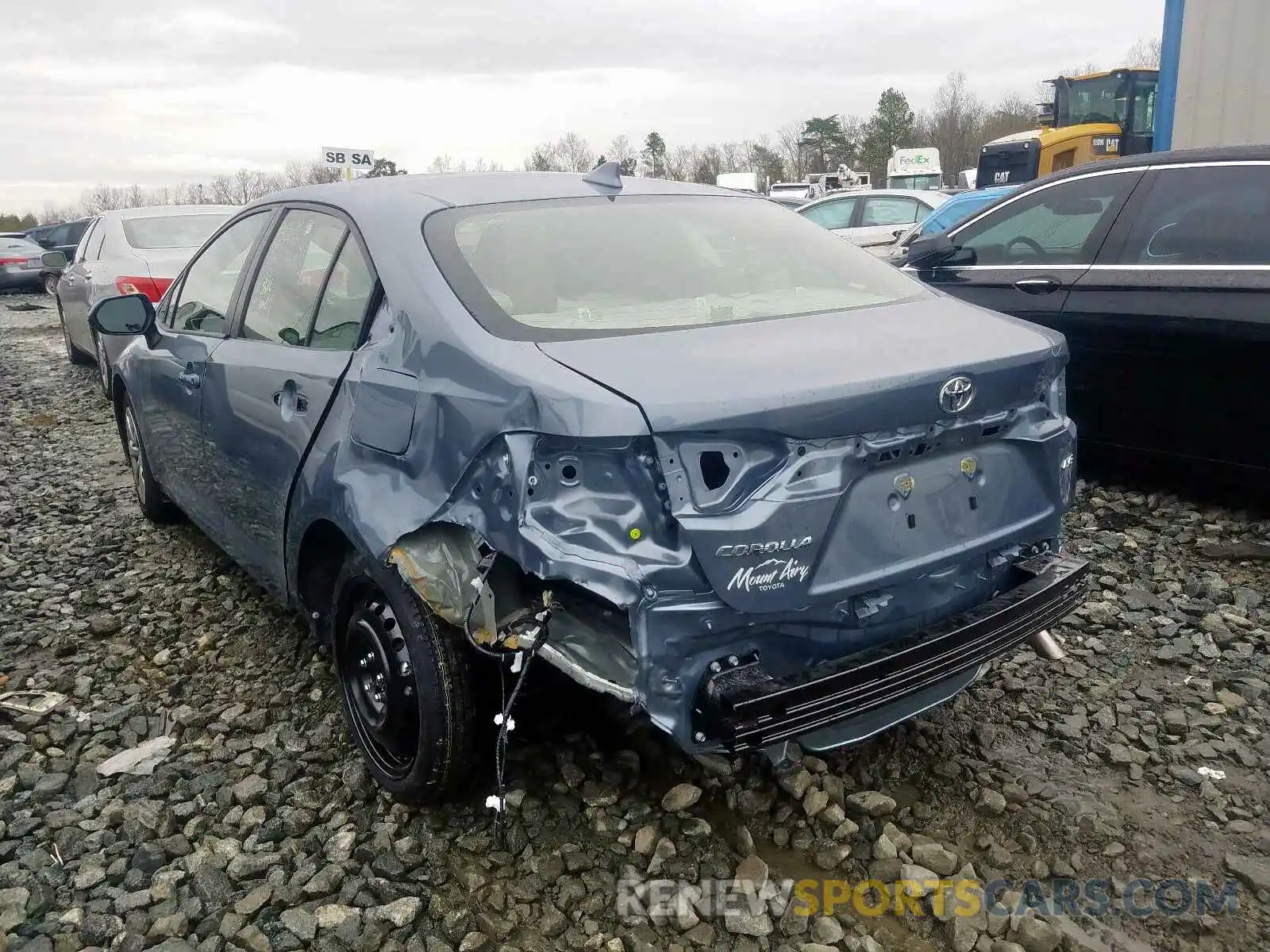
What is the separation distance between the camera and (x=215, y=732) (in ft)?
10.5

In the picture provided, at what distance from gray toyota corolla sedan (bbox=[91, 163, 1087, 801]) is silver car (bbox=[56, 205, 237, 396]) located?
514 centimetres

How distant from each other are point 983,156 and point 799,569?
60.1 feet

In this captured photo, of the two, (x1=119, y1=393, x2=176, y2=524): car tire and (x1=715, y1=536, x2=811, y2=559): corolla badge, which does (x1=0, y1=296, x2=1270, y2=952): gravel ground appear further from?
(x1=119, y1=393, x2=176, y2=524): car tire

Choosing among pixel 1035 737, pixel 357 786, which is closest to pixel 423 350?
pixel 357 786

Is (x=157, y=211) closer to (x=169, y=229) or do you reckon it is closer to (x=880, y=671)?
(x=169, y=229)

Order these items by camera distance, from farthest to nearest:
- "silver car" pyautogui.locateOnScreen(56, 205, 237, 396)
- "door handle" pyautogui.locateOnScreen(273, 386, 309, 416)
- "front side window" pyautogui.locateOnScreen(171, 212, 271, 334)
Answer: "silver car" pyautogui.locateOnScreen(56, 205, 237, 396)
"front side window" pyautogui.locateOnScreen(171, 212, 271, 334)
"door handle" pyautogui.locateOnScreen(273, 386, 309, 416)

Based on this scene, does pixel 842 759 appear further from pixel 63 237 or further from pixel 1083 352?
pixel 63 237

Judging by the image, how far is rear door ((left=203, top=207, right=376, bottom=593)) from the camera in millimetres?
2854

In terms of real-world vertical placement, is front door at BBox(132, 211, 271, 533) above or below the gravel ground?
above

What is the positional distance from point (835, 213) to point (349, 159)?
29.0ft

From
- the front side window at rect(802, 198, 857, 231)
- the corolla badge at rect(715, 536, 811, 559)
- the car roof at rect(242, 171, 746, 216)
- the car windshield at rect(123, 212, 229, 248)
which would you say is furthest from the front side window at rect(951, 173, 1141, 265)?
the front side window at rect(802, 198, 857, 231)

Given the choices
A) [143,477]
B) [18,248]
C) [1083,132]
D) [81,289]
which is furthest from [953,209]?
[18,248]

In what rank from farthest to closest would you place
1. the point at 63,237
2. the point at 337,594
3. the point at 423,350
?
the point at 63,237 < the point at 337,594 < the point at 423,350

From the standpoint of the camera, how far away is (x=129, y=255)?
27.0 feet
